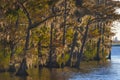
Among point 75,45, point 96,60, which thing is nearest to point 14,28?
point 75,45

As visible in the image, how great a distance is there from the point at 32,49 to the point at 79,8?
11077mm

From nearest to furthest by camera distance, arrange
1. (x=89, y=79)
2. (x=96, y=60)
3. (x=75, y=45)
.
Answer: (x=89, y=79) < (x=75, y=45) < (x=96, y=60)

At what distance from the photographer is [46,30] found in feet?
170

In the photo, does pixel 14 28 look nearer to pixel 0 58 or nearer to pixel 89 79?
pixel 0 58

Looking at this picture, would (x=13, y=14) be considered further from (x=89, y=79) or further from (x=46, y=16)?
(x=89, y=79)

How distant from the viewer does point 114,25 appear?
70750mm

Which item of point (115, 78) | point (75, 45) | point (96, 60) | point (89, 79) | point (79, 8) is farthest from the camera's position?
point (96, 60)

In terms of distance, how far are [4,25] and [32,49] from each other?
148 inches

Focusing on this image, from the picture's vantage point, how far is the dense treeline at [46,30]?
1565 inches

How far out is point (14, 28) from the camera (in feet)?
136

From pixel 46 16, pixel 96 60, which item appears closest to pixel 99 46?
pixel 96 60

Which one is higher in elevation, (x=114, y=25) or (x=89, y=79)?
(x=114, y=25)

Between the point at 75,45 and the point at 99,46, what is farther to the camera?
the point at 99,46

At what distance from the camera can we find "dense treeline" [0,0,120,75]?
39.8m
